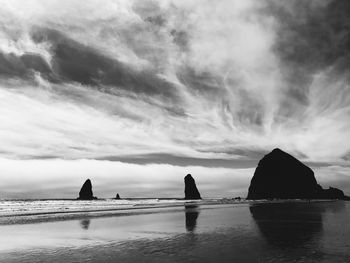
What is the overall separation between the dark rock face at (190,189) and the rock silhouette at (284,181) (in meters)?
32.6

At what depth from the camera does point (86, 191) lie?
181250mm

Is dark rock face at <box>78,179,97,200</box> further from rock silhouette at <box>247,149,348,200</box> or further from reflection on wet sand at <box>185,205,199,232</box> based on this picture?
reflection on wet sand at <box>185,205,199,232</box>

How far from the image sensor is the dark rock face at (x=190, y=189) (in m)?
176

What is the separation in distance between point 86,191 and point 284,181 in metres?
110

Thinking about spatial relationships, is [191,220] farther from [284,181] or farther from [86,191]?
[86,191]

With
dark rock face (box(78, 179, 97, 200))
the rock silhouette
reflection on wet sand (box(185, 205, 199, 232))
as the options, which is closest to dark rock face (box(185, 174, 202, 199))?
the rock silhouette

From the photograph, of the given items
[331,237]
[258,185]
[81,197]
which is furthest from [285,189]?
[331,237]

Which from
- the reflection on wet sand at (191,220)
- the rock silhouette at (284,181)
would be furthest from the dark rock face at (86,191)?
the reflection on wet sand at (191,220)

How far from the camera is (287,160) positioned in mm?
154125

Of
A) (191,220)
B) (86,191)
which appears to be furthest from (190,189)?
(191,220)

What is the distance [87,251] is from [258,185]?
150834mm

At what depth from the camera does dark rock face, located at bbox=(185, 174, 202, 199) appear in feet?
577

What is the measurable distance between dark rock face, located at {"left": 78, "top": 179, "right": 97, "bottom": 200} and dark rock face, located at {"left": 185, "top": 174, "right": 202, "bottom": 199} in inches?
2193

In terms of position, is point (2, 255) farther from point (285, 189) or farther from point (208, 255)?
point (285, 189)
